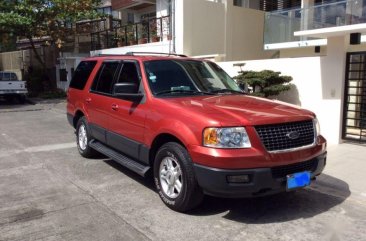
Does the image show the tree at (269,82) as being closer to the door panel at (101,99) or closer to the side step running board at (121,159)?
the door panel at (101,99)

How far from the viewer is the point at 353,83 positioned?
30.4ft

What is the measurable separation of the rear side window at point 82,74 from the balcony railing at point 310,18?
713 centimetres

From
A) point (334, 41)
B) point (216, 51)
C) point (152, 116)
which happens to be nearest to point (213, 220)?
point (152, 116)

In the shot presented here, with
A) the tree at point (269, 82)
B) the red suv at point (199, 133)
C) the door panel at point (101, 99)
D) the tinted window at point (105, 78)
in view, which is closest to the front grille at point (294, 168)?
the red suv at point (199, 133)

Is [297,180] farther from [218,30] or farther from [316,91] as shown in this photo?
[218,30]

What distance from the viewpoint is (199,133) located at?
4.22 metres

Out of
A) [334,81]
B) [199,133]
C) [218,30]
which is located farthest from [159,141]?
[218,30]

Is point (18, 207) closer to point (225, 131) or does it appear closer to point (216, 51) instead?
point (225, 131)

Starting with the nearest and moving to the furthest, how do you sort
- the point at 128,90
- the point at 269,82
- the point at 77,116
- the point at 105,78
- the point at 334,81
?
1. the point at 128,90
2. the point at 105,78
3. the point at 77,116
4. the point at 334,81
5. the point at 269,82

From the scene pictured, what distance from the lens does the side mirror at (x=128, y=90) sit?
5.22 metres

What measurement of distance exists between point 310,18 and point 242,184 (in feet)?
32.1

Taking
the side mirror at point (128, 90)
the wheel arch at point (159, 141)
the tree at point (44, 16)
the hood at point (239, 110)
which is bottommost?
the wheel arch at point (159, 141)

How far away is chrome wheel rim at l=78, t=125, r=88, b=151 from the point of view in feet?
24.1

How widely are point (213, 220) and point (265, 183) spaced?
81 cm
